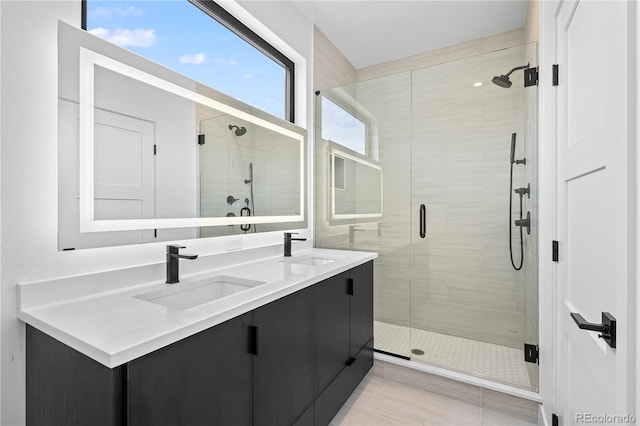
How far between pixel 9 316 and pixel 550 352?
2.33m

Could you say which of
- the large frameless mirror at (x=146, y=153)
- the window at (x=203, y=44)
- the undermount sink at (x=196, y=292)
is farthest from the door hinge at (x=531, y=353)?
the window at (x=203, y=44)

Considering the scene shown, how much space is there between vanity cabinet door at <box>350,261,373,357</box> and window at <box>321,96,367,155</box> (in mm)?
1059

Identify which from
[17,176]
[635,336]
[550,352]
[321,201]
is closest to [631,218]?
[635,336]

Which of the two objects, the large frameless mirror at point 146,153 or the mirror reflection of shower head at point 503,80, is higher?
the mirror reflection of shower head at point 503,80

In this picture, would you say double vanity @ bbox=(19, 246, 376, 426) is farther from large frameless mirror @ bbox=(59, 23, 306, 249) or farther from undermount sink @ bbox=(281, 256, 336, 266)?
undermount sink @ bbox=(281, 256, 336, 266)

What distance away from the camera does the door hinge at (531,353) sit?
1.89 m

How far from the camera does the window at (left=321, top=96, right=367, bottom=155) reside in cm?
271

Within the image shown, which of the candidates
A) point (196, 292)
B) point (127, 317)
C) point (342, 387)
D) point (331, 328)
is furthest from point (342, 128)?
point (127, 317)

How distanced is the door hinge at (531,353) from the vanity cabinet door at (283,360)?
1.37 metres

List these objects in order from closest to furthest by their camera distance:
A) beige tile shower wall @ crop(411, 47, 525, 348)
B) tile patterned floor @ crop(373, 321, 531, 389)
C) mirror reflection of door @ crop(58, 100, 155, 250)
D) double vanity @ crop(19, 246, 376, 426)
Result: double vanity @ crop(19, 246, 376, 426) < mirror reflection of door @ crop(58, 100, 155, 250) < tile patterned floor @ crop(373, 321, 531, 389) < beige tile shower wall @ crop(411, 47, 525, 348)

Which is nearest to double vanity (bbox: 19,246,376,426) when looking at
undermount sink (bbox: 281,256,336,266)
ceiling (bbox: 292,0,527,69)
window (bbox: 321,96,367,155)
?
undermount sink (bbox: 281,256,336,266)

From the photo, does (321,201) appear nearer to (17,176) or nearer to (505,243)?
(505,243)

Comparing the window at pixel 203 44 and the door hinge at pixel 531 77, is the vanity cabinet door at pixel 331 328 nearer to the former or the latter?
the window at pixel 203 44

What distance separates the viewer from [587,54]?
3.59 ft
